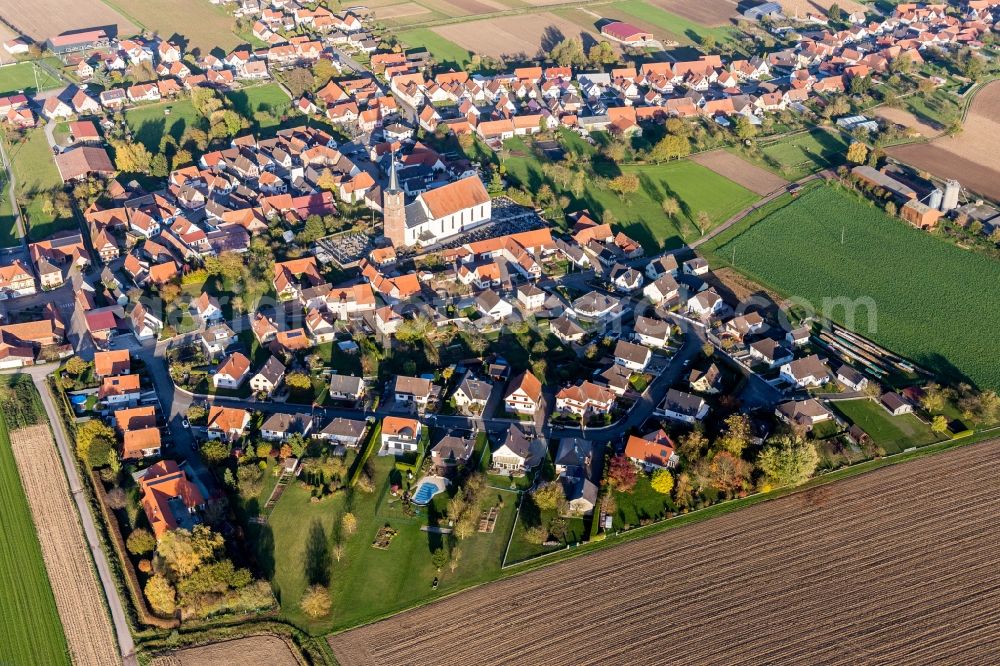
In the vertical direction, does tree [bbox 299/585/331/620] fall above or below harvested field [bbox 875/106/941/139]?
below

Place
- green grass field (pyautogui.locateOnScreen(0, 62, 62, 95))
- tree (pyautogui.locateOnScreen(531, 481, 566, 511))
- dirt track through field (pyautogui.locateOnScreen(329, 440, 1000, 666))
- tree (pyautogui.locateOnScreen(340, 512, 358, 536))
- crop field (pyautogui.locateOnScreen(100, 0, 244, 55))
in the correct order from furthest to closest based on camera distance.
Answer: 1. crop field (pyautogui.locateOnScreen(100, 0, 244, 55))
2. green grass field (pyautogui.locateOnScreen(0, 62, 62, 95))
3. tree (pyautogui.locateOnScreen(531, 481, 566, 511))
4. tree (pyautogui.locateOnScreen(340, 512, 358, 536))
5. dirt track through field (pyautogui.locateOnScreen(329, 440, 1000, 666))

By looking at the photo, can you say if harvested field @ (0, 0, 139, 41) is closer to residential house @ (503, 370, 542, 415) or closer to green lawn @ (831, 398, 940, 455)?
residential house @ (503, 370, 542, 415)

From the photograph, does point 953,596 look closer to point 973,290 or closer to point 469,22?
point 973,290

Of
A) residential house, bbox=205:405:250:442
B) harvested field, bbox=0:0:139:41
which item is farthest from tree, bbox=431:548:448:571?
harvested field, bbox=0:0:139:41

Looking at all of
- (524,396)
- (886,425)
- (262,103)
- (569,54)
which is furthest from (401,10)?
(886,425)

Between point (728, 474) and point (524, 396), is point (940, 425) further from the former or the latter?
point (524, 396)

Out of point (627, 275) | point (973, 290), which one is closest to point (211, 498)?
point (627, 275)
